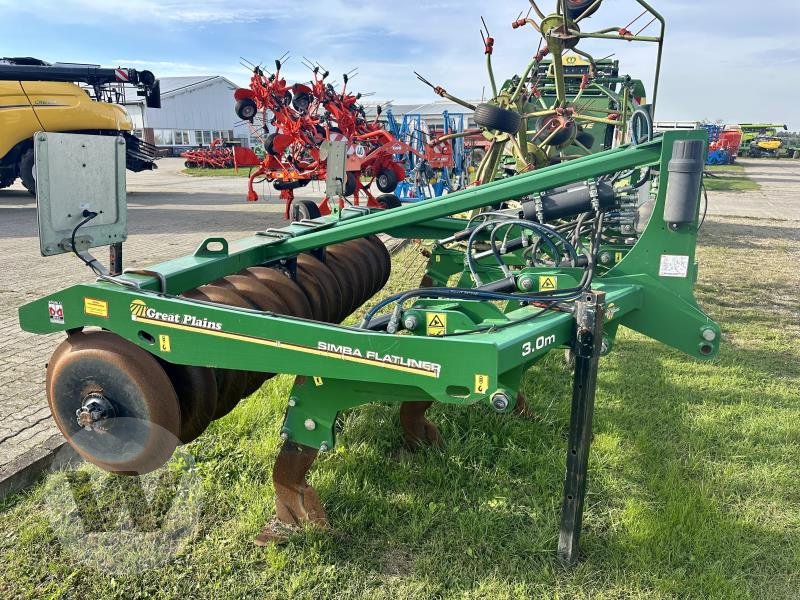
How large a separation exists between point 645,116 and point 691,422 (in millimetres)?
1733

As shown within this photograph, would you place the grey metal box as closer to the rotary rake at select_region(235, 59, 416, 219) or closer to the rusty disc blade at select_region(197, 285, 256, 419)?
the rusty disc blade at select_region(197, 285, 256, 419)

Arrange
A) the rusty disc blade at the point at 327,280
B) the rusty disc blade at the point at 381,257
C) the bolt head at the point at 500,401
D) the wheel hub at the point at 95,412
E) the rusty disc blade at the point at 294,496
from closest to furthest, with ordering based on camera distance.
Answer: the bolt head at the point at 500,401 → the wheel hub at the point at 95,412 → the rusty disc blade at the point at 294,496 → the rusty disc blade at the point at 327,280 → the rusty disc blade at the point at 381,257

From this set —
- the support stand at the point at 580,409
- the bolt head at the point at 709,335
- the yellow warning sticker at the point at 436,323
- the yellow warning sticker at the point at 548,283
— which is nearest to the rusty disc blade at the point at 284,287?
the yellow warning sticker at the point at 436,323

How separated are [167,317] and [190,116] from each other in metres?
46.8

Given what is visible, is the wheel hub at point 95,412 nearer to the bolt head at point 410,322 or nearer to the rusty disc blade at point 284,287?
the rusty disc blade at point 284,287

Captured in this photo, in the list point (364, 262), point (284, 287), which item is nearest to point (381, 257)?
point (364, 262)

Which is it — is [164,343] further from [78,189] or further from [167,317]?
[78,189]

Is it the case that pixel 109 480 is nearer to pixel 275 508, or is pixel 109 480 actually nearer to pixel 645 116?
pixel 275 508

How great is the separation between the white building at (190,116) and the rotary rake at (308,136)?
1198 inches

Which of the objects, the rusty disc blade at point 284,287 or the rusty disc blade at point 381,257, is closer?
the rusty disc blade at point 284,287

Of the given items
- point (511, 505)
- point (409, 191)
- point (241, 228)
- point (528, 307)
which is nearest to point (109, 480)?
point (511, 505)

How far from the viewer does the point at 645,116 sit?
125 inches

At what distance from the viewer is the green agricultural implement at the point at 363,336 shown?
6.90 feet

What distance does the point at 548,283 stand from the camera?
2.72 metres
